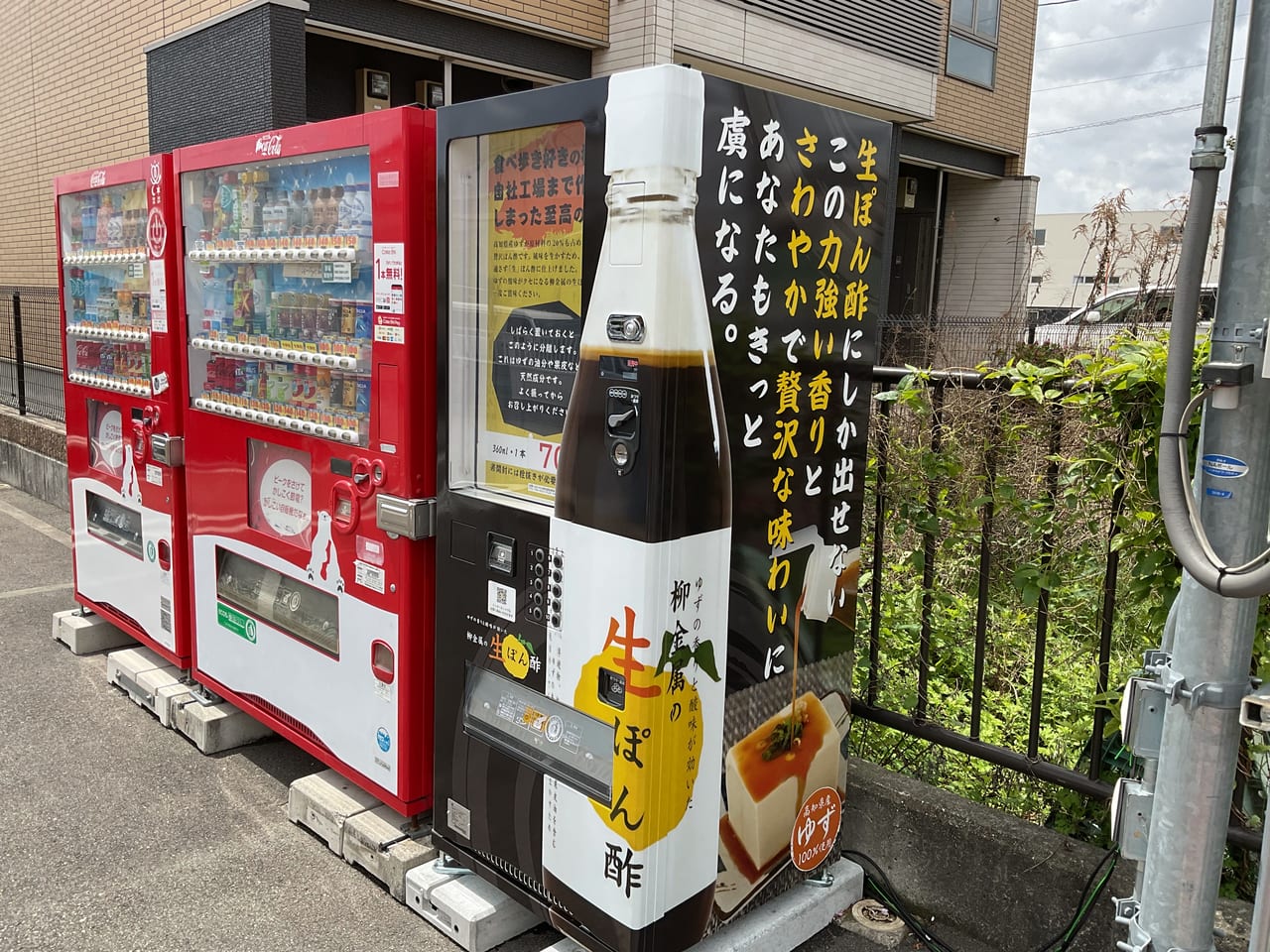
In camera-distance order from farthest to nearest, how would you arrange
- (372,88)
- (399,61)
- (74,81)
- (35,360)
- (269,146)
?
(35,360)
(74,81)
(399,61)
(372,88)
(269,146)

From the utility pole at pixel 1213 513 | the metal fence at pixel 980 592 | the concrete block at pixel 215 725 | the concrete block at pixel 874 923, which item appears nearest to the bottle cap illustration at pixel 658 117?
the utility pole at pixel 1213 513

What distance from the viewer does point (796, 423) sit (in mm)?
2674

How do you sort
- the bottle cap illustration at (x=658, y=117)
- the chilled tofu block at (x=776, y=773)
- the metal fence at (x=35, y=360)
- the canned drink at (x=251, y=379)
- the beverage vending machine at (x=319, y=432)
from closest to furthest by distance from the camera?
the bottle cap illustration at (x=658, y=117), the chilled tofu block at (x=776, y=773), the beverage vending machine at (x=319, y=432), the canned drink at (x=251, y=379), the metal fence at (x=35, y=360)

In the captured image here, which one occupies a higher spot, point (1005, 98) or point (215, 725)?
point (1005, 98)

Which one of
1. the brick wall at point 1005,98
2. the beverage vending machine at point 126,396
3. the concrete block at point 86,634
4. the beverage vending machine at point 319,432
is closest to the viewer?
the beverage vending machine at point 319,432

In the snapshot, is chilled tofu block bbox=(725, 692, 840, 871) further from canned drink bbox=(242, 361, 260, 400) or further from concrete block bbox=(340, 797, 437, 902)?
canned drink bbox=(242, 361, 260, 400)

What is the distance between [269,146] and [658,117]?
6.08ft

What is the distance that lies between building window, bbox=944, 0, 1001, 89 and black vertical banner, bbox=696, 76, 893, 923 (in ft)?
43.7

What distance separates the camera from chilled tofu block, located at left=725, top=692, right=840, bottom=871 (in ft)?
8.70

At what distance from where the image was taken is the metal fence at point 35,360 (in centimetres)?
919

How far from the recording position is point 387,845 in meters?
3.13

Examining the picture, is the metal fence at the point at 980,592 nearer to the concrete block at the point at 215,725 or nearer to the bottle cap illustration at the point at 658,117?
the bottle cap illustration at the point at 658,117

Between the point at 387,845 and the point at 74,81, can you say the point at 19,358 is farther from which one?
the point at 387,845

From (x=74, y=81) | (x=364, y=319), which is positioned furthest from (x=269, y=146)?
(x=74, y=81)
